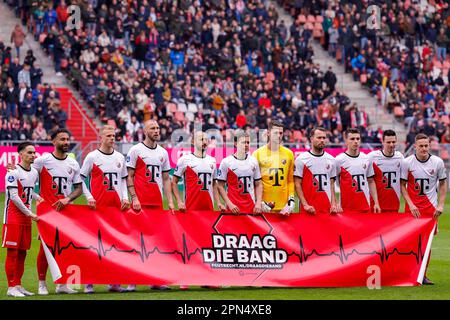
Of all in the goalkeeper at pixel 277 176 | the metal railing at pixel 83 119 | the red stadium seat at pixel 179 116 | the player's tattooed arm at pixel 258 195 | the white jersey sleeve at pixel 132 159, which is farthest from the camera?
the red stadium seat at pixel 179 116

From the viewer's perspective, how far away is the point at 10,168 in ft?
45.1

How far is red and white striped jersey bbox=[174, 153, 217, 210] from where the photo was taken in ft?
50.7

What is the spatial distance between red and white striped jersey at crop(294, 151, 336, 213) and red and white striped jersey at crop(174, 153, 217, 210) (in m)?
1.27

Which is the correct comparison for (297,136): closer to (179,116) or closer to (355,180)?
(179,116)

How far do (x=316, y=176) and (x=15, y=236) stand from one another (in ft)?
14.3

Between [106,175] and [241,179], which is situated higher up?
[106,175]

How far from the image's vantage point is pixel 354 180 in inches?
615

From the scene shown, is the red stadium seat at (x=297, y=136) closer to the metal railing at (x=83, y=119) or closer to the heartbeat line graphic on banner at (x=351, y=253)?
the metal railing at (x=83, y=119)

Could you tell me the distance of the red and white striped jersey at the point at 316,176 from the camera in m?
15.2

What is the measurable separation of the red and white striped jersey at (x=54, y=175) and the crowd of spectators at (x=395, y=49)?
2828 centimetres

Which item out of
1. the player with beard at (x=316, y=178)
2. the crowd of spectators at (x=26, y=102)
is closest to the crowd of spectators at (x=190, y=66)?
the crowd of spectators at (x=26, y=102)

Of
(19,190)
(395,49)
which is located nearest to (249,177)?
(19,190)
